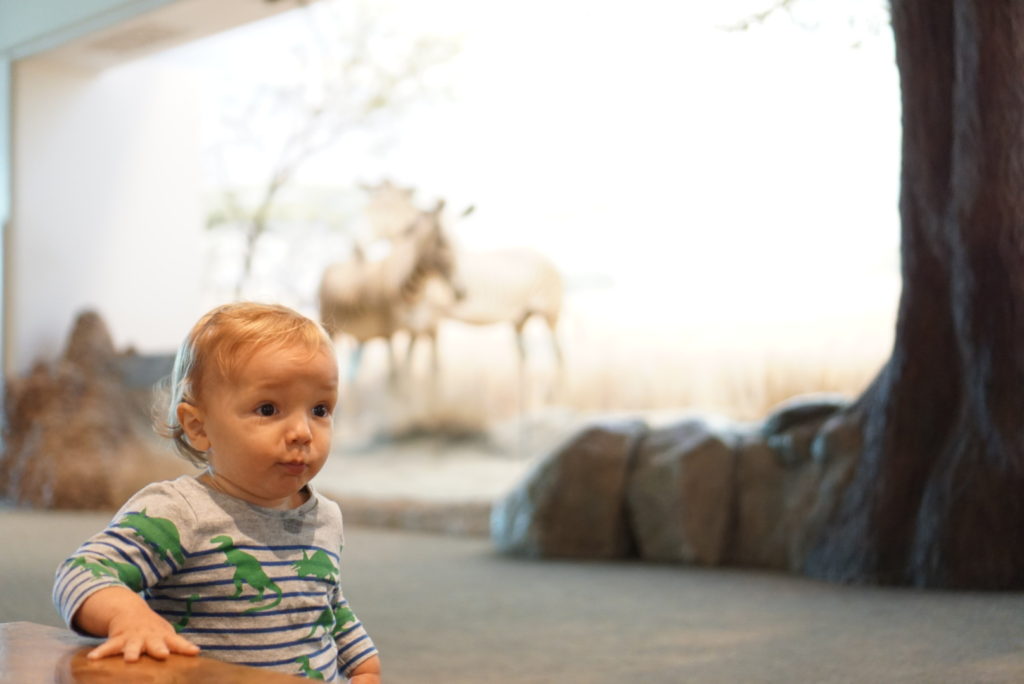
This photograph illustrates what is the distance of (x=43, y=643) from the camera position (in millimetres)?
996

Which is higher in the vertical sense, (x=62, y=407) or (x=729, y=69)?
(x=729, y=69)

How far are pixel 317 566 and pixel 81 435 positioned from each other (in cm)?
614

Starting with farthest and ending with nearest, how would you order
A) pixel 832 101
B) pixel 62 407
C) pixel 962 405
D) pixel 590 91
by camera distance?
1. pixel 62 407
2. pixel 590 91
3. pixel 832 101
4. pixel 962 405

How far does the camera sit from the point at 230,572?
117cm

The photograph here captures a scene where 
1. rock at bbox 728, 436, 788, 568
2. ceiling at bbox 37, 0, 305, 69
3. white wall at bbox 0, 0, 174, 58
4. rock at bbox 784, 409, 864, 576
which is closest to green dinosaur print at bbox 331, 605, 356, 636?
rock at bbox 784, 409, 864, 576

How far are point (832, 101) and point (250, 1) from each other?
311 centimetres

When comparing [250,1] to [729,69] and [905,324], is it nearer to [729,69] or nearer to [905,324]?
[729,69]

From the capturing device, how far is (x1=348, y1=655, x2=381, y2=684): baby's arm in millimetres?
1274

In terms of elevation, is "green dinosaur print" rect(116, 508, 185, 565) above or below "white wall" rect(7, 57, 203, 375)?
below

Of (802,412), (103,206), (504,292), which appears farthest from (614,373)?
(103,206)

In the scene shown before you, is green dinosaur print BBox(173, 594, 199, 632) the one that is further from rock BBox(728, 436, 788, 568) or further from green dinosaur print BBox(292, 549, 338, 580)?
rock BBox(728, 436, 788, 568)

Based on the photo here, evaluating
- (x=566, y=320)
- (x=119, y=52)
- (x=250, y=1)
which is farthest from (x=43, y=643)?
(x=119, y=52)

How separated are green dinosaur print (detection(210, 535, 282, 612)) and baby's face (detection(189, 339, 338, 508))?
0.06 meters

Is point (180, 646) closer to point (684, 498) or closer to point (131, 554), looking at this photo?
point (131, 554)
